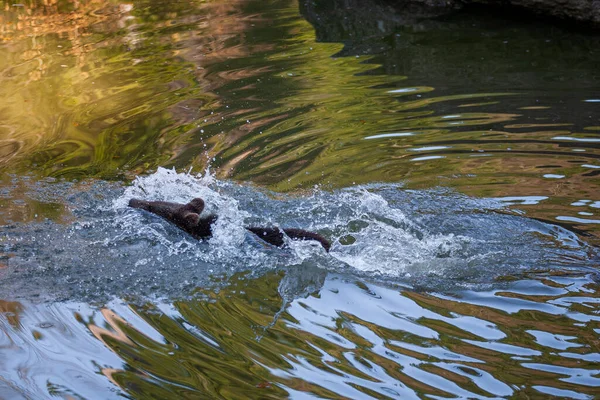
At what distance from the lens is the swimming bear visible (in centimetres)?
507

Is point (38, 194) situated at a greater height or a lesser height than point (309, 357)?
greater

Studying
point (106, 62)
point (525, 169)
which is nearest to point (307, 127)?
point (525, 169)

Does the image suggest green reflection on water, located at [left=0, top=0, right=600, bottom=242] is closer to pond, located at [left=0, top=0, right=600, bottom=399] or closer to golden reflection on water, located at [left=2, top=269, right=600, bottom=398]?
pond, located at [left=0, top=0, right=600, bottom=399]

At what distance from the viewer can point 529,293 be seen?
4566mm

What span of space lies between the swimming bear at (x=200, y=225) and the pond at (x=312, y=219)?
7 centimetres

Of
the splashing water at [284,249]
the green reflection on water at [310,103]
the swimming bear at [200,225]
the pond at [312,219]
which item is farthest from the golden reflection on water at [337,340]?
the green reflection on water at [310,103]

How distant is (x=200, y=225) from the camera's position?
5305mm

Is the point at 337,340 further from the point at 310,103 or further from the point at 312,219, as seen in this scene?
the point at 310,103

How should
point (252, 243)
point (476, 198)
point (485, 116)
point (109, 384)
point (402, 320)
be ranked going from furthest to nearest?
1. point (485, 116)
2. point (476, 198)
3. point (252, 243)
4. point (402, 320)
5. point (109, 384)

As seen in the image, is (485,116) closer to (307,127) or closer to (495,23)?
(307,127)

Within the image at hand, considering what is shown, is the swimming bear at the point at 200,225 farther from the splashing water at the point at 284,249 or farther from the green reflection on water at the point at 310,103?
the green reflection on water at the point at 310,103

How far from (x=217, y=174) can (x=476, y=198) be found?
2.47 m

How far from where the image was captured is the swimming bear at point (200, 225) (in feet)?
16.6

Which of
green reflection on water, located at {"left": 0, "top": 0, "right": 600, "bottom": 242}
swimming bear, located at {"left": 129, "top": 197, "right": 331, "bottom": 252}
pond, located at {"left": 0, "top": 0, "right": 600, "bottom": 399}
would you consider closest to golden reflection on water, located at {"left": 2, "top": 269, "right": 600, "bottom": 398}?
pond, located at {"left": 0, "top": 0, "right": 600, "bottom": 399}
